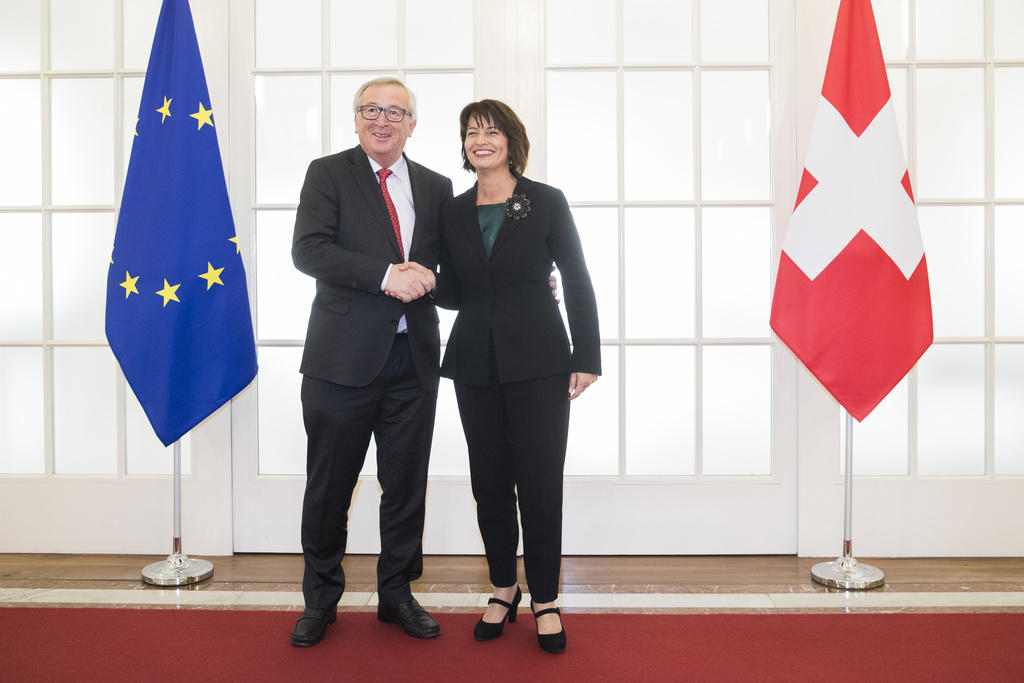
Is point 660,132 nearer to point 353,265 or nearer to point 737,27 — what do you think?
point 737,27

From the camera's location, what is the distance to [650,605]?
98.9 inches

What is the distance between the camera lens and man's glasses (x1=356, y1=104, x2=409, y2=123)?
2.22 metres

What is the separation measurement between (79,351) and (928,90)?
3.35 metres

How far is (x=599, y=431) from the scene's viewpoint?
10.1 ft

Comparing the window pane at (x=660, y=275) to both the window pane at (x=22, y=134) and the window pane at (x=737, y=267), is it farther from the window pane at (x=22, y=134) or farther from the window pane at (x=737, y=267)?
the window pane at (x=22, y=134)

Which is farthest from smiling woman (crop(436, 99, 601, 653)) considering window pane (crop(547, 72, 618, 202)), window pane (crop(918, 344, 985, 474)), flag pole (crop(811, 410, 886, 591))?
window pane (crop(918, 344, 985, 474))

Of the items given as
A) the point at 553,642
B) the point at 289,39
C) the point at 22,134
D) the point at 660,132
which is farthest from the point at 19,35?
the point at 553,642

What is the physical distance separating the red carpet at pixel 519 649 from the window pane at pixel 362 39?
1.98 m

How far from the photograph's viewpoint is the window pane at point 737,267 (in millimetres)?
3041

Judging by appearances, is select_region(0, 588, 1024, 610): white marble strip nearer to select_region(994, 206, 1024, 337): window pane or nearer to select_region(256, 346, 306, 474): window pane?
select_region(256, 346, 306, 474): window pane

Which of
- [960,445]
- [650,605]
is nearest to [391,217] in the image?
[650,605]

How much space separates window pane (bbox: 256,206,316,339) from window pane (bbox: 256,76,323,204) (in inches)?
3.5

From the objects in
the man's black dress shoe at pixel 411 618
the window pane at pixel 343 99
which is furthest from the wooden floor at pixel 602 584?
the window pane at pixel 343 99

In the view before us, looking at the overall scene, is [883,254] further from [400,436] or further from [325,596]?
[325,596]
